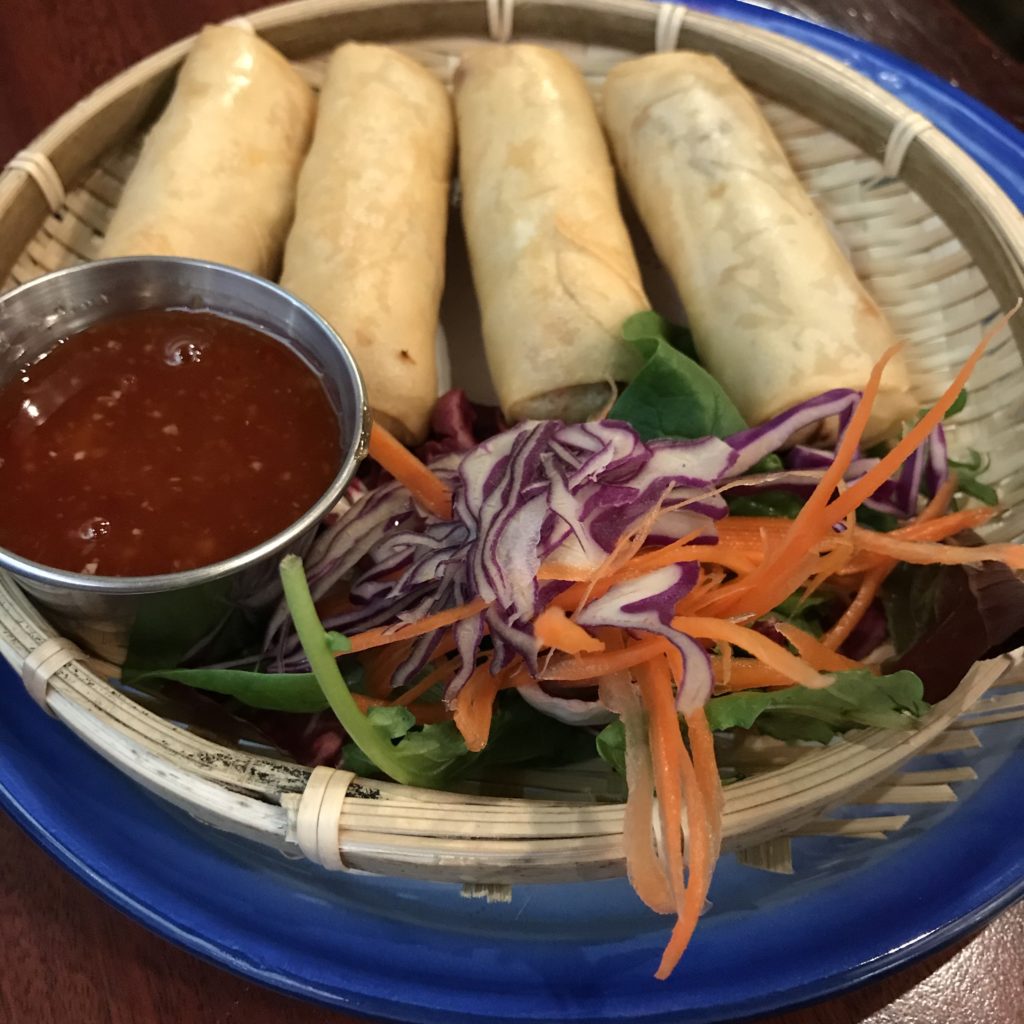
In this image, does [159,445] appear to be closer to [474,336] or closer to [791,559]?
[474,336]

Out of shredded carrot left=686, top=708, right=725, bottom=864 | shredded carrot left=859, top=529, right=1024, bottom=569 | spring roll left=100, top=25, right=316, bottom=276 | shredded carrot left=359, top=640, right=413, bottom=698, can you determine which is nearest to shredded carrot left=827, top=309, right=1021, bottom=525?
shredded carrot left=859, top=529, right=1024, bottom=569

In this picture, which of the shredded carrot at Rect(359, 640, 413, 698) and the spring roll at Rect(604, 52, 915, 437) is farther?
the spring roll at Rect(604, 52, 915, 437)

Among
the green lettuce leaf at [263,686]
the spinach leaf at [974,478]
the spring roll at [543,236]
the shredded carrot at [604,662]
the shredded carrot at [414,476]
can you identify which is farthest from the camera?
the spring roll at [543,236]

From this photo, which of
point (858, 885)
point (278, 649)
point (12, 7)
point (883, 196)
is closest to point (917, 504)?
point (858, 885)

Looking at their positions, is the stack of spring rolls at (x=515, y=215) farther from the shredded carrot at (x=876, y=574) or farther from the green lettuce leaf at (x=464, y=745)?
the green lettuce leaf at (x=464, y=745)

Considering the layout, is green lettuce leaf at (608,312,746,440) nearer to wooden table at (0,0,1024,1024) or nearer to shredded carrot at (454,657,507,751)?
shredded carrot at (454,657,507,751)

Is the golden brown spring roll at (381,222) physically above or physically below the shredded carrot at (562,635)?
above

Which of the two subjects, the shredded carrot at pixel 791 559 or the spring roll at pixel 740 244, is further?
the spring roll at pixel 740 244

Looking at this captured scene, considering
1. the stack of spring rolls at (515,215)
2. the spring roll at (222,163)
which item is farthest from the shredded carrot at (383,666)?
the spring roll at (222,163)
